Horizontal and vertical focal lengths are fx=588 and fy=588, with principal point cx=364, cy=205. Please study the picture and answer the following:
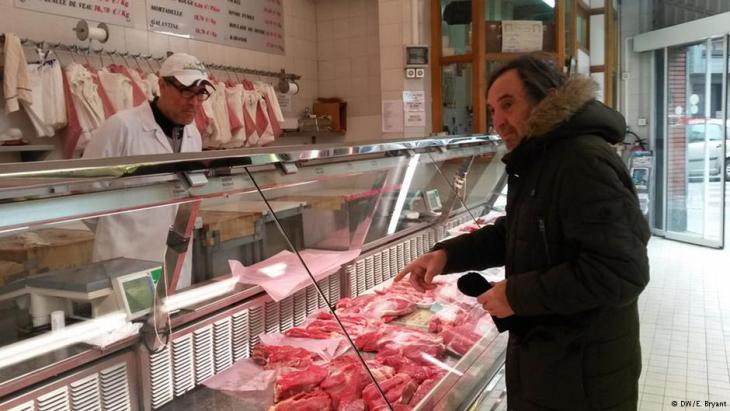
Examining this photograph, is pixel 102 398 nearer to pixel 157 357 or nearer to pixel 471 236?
pixel 157 357

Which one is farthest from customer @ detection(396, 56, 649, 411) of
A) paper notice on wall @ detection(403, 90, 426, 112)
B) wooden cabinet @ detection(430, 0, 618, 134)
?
wooden cabinet @ detection(430, 0, 618, 134)

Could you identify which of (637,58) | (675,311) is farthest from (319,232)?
(637,58)

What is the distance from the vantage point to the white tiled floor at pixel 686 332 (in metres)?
3.51

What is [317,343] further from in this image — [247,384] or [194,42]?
[194,42]

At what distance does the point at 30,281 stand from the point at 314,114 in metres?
5.71

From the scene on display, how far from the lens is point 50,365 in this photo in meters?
1.41

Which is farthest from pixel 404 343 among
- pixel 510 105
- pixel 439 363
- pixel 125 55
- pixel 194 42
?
pixel 194 42

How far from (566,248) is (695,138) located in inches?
293

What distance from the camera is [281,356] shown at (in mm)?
2027

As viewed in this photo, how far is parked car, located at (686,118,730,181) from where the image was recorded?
753 cm

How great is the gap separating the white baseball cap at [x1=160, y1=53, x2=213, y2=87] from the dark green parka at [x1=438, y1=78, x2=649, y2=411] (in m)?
1.71

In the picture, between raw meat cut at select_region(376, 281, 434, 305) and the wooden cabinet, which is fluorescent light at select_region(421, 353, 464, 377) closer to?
raw meat cut at select_region(376, 281, 434, 305)

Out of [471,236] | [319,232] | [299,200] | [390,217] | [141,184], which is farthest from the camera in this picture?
[390,217]

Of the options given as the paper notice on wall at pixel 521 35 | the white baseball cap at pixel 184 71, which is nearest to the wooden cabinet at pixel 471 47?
the paper notice on wall at pixel 521 35
